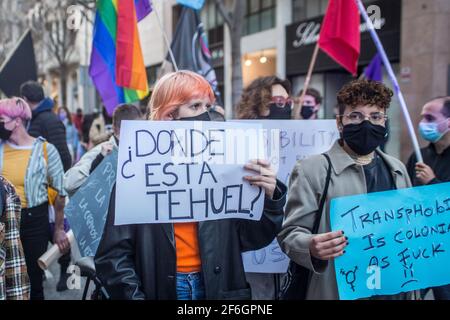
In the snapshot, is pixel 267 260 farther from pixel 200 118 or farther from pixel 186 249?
pixel 200 118

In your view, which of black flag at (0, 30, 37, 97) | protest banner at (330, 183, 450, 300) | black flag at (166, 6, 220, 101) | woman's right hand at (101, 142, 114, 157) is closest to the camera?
protest banner at (330, 183, 450, 300)

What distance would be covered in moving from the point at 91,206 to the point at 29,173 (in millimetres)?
774

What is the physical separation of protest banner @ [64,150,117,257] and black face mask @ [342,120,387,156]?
171cm

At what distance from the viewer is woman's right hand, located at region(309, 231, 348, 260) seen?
2.23m

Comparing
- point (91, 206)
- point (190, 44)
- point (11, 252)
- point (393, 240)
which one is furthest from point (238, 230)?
point (190, 44)

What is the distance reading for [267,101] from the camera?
385 cm

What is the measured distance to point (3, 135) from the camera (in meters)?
3.94

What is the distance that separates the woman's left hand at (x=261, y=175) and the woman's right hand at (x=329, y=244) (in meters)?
0.30

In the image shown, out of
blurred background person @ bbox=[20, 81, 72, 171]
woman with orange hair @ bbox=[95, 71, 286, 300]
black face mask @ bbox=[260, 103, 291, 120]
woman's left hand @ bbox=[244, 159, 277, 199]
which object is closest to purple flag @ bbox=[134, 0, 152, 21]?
blurred background person @ bbox=[20, 81, 72, 171]

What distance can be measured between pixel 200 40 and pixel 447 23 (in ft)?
21.6

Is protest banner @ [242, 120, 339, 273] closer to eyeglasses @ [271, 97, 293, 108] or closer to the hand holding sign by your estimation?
eyeglasses @ [271, 97, 293, 108]

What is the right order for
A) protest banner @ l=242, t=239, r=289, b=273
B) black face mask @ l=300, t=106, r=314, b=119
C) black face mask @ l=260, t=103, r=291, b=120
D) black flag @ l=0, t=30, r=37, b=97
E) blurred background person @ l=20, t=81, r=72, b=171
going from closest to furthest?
protest banner @ l=242, t=239, r=289, b=273, black face mask @ l=260, t=103, r=291, b=120, blurred background person @ l=20, t=81, r=72, b=171, black face mask @ l=300, t=106, r=314, b=119, black flag @ l=0, t=30, r=37, b=97
